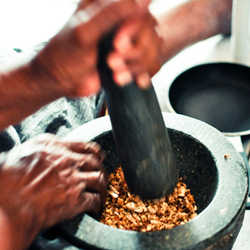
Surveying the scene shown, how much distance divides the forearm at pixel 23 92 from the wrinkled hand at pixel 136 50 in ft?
0.41

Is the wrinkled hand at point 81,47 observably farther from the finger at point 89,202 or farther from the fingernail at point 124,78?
the finger at point 89,202

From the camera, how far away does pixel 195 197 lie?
78cm

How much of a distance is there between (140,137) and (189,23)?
2.50 ft

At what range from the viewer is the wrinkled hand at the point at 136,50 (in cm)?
49

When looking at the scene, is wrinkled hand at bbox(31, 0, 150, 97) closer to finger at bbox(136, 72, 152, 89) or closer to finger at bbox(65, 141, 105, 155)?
finger at bbox(136, 72, 152, 89)

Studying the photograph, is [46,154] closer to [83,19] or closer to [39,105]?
[39,105]

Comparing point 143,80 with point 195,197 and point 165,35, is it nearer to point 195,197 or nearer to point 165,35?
point 195,197

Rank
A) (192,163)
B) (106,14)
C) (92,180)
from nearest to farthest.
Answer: (106,14) → (92,180) → (192,163)

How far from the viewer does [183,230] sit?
1.88 feet

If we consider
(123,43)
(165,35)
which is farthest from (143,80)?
(165,35)

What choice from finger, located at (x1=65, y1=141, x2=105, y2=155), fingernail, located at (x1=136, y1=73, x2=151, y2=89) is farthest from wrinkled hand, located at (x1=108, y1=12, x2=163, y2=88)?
finger, located at (x1=65, y1=141, x2=105, y2=155)

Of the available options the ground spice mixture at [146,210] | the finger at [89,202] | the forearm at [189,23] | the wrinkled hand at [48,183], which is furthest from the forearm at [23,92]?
the forearm at [189,23]

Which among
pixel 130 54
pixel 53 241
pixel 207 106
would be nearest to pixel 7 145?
pixel 53 241

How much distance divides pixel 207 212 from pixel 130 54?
0.34 meters
